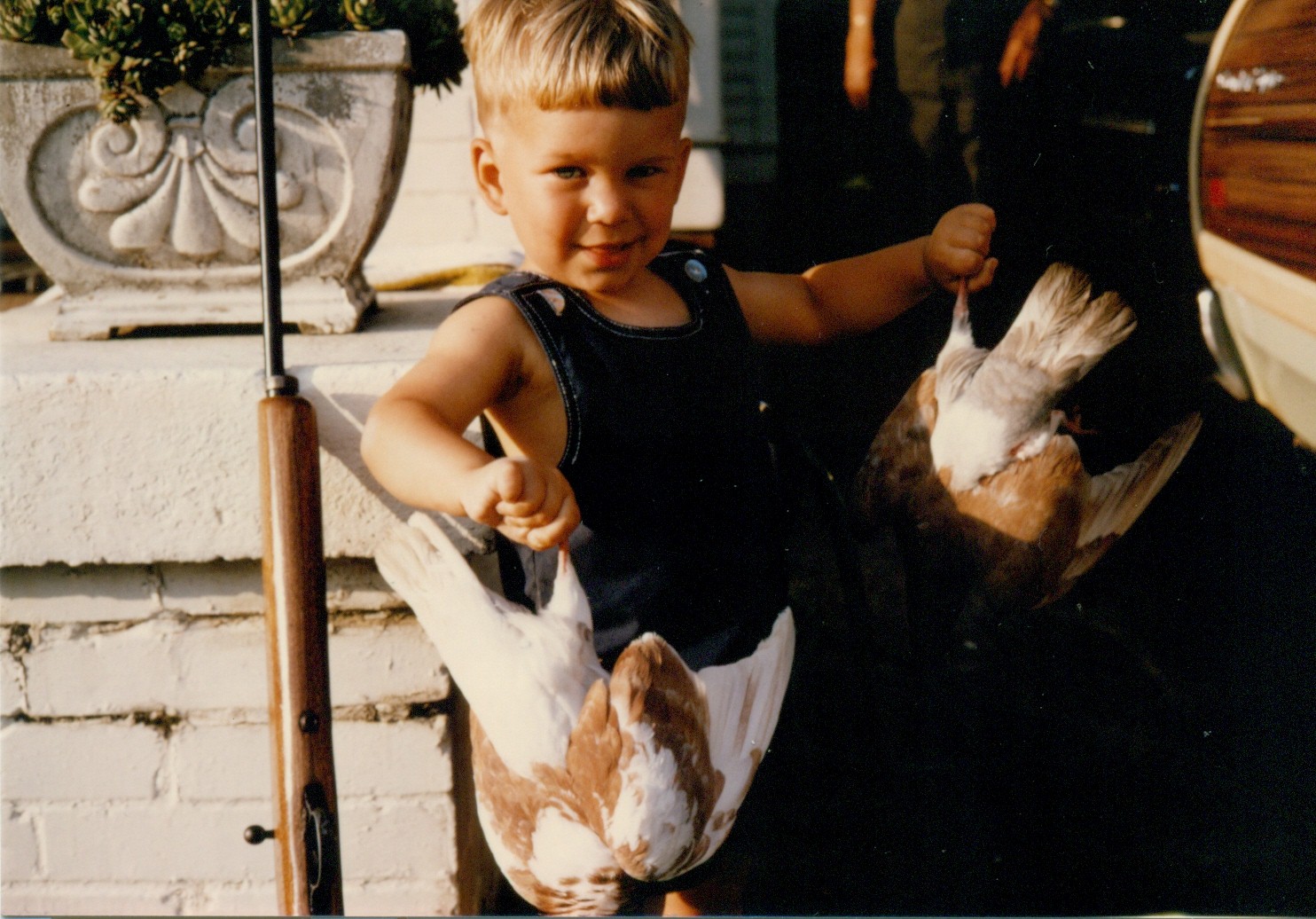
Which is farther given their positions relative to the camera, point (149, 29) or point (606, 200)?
point (149, 29)

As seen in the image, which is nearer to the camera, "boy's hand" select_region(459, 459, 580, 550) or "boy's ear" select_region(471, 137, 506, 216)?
"boy's hand" select_region(459, 459, 580, 550)

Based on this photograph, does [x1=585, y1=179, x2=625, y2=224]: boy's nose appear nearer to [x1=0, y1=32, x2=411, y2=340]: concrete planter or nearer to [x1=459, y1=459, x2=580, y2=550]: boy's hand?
[x1=459, y1=459, x2=580, y2=550]: boy's hand

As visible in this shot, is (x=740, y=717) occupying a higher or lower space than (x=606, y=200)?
lower

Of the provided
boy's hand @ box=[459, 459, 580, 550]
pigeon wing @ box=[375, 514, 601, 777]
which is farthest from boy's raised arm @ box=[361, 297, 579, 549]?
pigeon wing @ box=[375, 514, 601, 777]

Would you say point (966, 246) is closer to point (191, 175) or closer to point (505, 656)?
point (505, 656)

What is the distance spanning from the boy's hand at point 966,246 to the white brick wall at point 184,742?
22.8 inches

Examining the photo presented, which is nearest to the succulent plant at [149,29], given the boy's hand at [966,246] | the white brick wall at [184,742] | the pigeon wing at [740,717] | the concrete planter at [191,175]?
the concrete planter at [191,175]

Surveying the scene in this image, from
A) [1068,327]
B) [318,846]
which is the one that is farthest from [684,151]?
[318,846]

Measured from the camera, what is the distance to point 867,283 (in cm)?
89

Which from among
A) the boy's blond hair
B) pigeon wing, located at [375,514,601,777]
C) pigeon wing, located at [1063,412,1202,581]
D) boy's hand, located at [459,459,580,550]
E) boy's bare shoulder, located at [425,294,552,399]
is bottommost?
pigeon wing, located at [375,514,601,777]

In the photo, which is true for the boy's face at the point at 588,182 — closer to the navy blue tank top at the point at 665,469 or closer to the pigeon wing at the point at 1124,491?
the navy blue tank top at the point at 665,469

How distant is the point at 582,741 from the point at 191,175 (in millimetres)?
626

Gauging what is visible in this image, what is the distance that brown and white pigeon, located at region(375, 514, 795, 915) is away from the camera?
0.77 metres

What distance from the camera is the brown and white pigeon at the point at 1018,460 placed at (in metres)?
0.83
